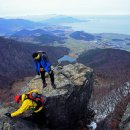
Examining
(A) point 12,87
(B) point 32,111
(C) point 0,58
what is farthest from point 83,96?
(C) point 0,58

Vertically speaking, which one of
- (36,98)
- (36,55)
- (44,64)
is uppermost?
(36,55)

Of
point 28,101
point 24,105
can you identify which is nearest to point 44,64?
point 28,101

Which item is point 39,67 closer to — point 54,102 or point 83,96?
point 54,102

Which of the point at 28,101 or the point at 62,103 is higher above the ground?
the point at 28,101

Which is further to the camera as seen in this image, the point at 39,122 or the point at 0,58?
the point at 0,58

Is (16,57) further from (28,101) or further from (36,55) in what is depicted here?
(28,101)

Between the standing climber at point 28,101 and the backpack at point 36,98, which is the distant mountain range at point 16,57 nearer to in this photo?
the backpack at point 36,98

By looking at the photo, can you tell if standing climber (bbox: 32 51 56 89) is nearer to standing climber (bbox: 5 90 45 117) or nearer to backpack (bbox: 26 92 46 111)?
backpack (bbox: 26 92 46 111)

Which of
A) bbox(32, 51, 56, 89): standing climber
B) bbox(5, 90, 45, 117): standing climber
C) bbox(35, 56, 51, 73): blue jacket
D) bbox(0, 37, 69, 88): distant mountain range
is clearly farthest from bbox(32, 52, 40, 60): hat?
bbox(0, 37, 69, 88): distant mountain range
